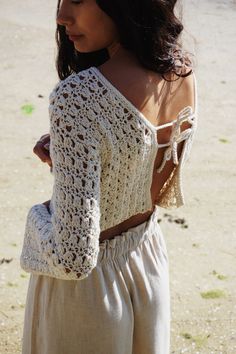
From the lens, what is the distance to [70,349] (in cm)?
183

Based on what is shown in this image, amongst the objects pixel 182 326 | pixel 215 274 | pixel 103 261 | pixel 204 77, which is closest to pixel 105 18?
pixel 103 261

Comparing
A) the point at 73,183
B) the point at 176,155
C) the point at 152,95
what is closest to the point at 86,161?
the point at 73,183

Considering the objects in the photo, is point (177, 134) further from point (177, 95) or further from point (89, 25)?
point (89, 25)

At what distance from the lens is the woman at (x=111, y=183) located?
159cm

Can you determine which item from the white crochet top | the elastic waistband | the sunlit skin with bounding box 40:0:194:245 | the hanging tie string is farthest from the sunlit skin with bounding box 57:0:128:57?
the elastic waistband

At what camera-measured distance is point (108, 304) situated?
1.79m

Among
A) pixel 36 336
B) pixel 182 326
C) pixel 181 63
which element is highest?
pixel 181 63

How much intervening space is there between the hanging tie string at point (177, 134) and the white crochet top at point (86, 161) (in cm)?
5

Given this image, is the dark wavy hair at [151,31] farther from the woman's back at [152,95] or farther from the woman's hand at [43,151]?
the woman's hand at [43,151]

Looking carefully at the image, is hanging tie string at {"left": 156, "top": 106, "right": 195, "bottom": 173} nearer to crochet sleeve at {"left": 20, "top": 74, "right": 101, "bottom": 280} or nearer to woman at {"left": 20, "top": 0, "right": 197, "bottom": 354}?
woman at {"left": 20, "top": 0, "right": 197, "bottom": 354}

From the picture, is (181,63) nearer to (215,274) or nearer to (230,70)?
(215,274)

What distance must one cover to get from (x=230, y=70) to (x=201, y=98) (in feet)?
2.61

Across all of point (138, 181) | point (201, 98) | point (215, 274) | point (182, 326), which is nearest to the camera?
point (138, 181)

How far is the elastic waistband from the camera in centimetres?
182
